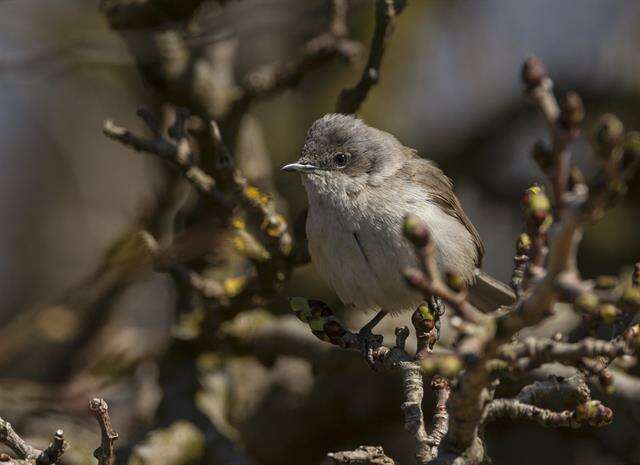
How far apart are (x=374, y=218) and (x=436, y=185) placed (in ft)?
2.43

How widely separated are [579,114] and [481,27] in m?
6.65

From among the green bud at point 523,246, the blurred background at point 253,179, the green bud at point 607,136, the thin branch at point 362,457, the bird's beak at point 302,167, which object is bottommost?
the blurred background at point 253,179

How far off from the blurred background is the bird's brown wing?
2.55 feet

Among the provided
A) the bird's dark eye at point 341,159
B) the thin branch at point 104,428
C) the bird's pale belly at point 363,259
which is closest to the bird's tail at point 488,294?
the bird's pale belly at point 363,259

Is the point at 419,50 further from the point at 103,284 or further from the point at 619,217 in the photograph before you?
the point at 103,284

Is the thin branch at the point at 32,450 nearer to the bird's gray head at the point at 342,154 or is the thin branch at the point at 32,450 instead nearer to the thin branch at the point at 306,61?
the bird's gray head at the point at 342,154

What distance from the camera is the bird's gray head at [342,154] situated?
4.98 metres

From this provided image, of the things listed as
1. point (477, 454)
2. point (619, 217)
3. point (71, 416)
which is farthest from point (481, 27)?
point (477, 454)

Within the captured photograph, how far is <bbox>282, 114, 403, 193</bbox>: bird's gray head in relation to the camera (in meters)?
4.98

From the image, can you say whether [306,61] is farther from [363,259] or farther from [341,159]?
[363,259]

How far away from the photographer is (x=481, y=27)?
8.23m

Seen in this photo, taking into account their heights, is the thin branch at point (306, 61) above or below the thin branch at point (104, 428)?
above

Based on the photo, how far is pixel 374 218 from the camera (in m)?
4.51

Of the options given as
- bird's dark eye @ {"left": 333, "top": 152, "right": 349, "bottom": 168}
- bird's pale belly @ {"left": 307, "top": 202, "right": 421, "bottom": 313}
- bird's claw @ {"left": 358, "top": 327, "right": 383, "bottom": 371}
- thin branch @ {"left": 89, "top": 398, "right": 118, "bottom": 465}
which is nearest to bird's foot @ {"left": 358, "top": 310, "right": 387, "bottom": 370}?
bird's claw @ {"left": 358, "top": 327, "right": 383, "bottom": 371}
